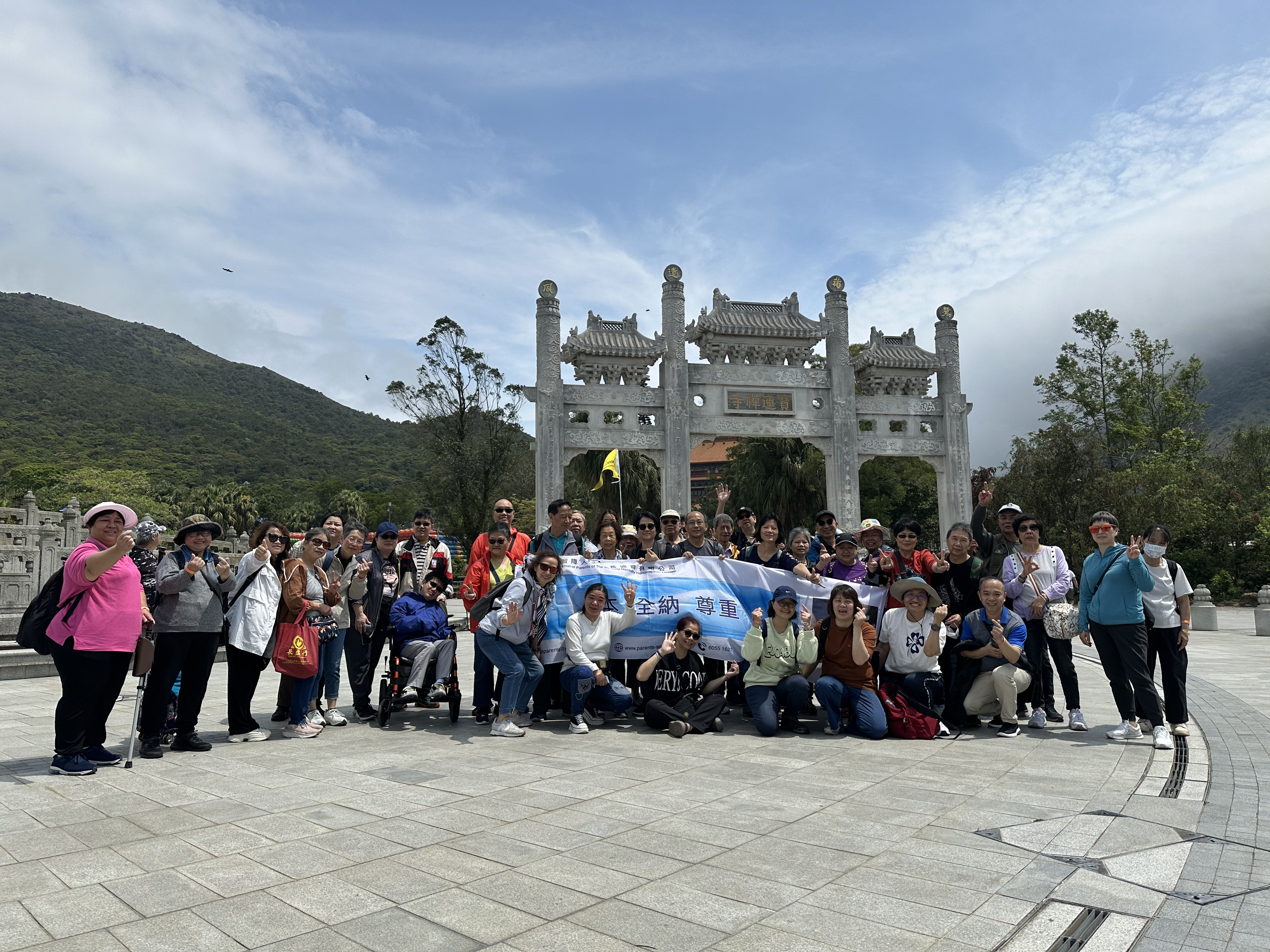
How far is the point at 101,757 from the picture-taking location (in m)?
5.13

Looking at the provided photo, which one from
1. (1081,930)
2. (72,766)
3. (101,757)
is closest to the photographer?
(1081,930)

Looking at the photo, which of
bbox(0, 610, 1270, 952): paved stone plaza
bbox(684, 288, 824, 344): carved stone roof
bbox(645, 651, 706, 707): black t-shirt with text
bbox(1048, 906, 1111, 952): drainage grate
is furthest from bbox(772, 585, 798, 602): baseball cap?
bbox(684, 288, 824, 344): carved stone roof

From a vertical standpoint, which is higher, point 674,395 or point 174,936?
point 674,395

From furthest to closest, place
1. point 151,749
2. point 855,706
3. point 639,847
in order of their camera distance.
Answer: point 855,706 < point 151,749 < point 639,847

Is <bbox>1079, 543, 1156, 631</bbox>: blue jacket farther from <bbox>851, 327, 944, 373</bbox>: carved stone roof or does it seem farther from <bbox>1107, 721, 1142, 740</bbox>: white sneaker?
<bbox>851, 327, 944, 373</bbox>: carved stone roof

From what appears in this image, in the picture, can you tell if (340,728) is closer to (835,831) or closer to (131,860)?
(131,860)

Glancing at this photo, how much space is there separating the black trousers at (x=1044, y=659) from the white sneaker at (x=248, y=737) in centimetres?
608

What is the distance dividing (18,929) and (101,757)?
283cm

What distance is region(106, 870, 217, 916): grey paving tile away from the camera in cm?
288

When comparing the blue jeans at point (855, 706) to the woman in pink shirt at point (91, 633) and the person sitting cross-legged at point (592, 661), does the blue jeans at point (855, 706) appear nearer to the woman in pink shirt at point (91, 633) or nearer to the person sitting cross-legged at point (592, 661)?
the person sitting cross-legged at point (592, 661)

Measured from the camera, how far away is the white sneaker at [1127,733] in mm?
5902

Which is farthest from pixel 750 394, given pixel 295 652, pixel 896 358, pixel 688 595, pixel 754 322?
pixel 295 652

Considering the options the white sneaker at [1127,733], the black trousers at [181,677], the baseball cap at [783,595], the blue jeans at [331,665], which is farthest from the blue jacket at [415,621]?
the white sneaker at [1127,733]

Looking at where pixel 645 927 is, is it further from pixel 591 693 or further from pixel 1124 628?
pixel 1124 628
